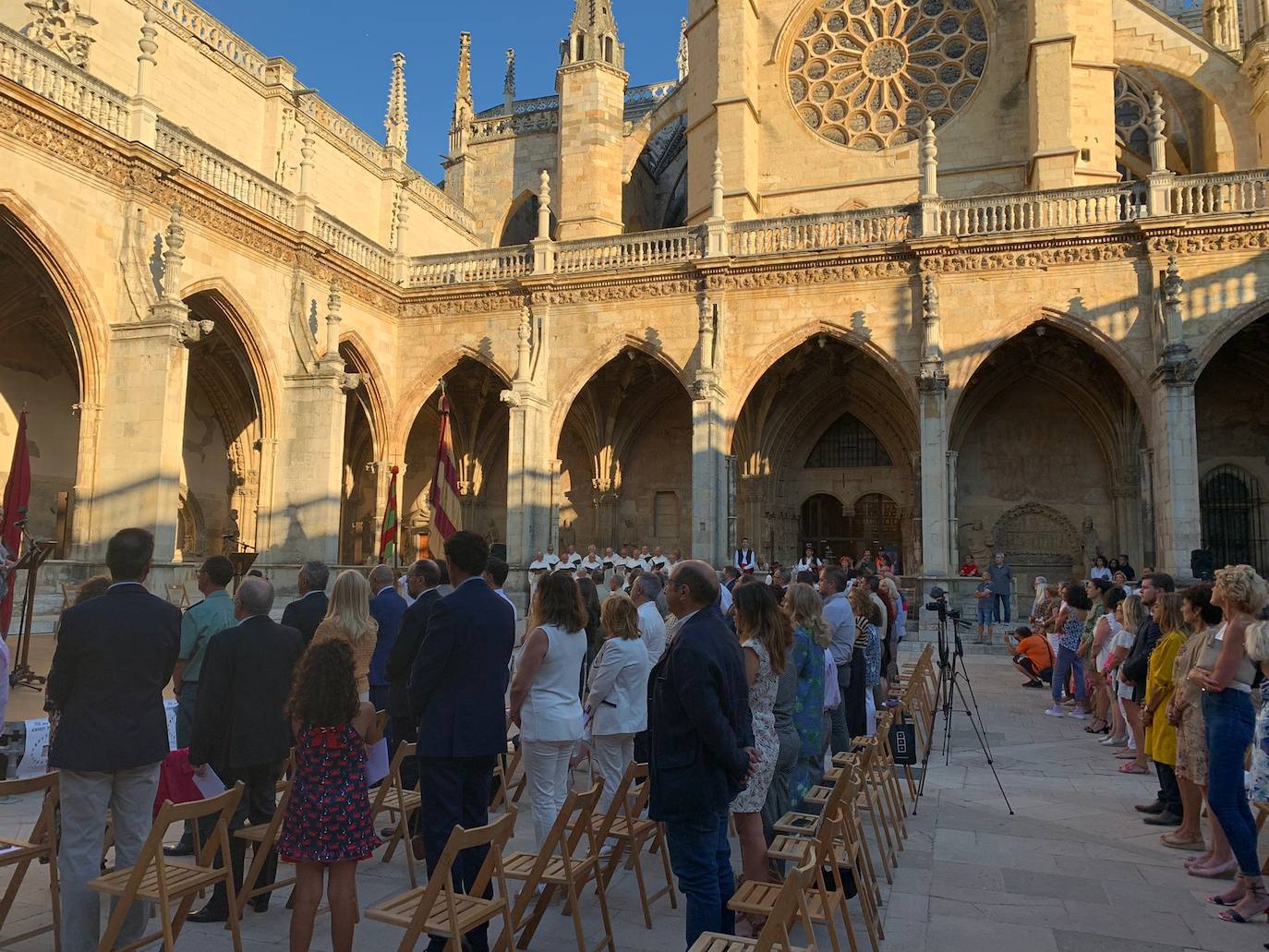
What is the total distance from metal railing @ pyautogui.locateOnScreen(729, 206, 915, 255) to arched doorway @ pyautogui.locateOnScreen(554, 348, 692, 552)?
4355 millimetres

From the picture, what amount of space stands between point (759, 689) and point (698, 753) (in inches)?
26.3

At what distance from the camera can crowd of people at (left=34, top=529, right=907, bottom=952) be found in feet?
10.9

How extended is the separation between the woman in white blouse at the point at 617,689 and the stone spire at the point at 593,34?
19571 millimetres

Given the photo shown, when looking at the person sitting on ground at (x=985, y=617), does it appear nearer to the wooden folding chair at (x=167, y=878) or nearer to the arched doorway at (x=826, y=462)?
the arched doorway at (x=826, y=462)

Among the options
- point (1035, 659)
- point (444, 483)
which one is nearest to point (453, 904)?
point (1035, 659)

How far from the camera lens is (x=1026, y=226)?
16.1m

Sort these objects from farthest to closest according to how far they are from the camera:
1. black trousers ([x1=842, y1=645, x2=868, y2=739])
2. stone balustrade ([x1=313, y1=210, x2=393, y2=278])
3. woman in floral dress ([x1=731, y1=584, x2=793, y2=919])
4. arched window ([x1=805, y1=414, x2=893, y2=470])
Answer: arched window ([x1=805, y1=414, x2=893, y2=470])
stone balustrade ([x1=313, y1=210, x2=393, y2=278])
black trousers ([x1=842, y1=645, x2=868, y2=739])
woman in floral dress ([x1=731, y1=584, x2=793, y2=919])

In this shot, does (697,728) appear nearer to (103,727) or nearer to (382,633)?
(103,727)

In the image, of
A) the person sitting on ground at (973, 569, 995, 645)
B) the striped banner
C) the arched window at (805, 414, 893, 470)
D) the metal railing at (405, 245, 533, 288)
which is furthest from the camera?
the arched window at (805, 414, 893, 470)

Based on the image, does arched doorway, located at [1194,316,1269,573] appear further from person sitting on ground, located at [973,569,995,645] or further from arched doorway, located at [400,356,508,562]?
arched doorway, located at [400,356,508,562]

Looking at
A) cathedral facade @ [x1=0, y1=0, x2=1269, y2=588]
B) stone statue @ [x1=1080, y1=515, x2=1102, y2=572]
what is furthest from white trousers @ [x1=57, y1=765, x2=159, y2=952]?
stone statue @ [x1=1080, y1=515, x2=1102, y2=572]

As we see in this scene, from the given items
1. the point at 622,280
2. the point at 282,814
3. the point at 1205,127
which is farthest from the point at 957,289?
the point at 282,814

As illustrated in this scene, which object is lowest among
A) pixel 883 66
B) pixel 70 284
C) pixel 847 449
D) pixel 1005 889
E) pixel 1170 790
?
pixel 1005 889

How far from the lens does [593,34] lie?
21406 mm
